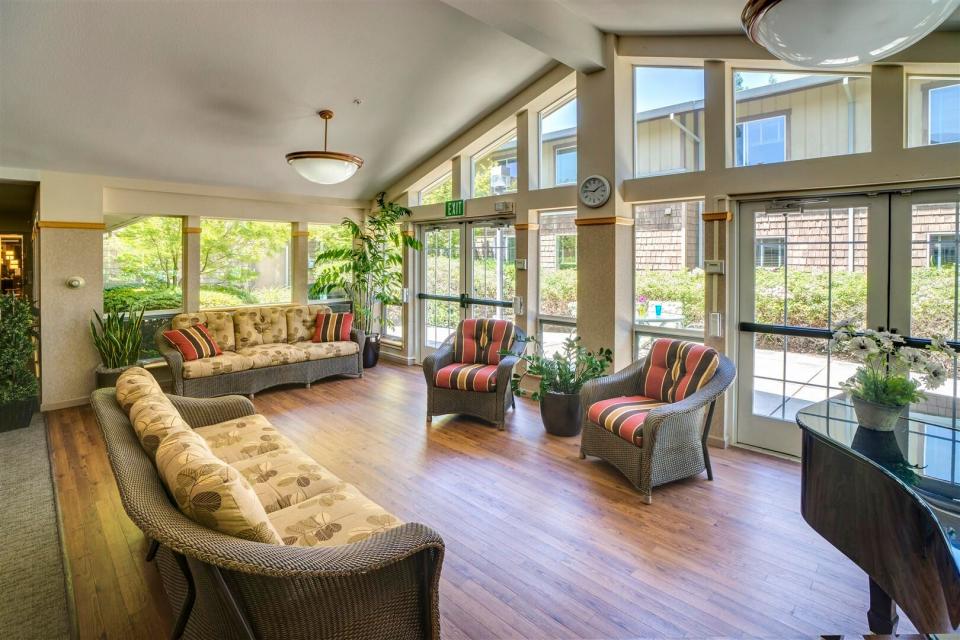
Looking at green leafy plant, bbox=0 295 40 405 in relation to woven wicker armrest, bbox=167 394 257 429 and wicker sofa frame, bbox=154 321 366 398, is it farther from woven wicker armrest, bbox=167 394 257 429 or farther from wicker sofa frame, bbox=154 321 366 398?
woven wicker armrest, bbox=167 394 257 429

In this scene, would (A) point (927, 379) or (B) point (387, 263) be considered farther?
(B) point (387, 263)

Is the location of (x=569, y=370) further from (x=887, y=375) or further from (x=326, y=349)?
(x=326, y=349)

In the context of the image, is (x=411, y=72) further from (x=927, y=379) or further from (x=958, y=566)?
(x=958, y=566)

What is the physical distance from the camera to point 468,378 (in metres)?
4.54

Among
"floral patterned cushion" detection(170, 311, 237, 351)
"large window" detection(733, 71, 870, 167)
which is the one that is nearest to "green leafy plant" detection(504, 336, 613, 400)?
"large window" detection(733, 71, 870, 167)

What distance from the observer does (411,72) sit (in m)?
4.71

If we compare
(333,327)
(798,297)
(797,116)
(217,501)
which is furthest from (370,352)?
(217,501)

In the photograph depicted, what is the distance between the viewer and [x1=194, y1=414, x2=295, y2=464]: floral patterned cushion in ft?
9.00

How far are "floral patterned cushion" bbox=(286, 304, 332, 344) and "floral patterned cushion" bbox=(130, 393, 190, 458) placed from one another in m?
4.41

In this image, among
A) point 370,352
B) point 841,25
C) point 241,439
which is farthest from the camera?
point 370,352

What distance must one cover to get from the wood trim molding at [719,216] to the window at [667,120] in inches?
17.9

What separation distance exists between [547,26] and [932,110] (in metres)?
2.49

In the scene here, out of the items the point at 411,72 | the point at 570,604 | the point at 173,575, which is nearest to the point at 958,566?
the point at 570,604

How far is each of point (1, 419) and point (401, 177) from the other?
4996mm
